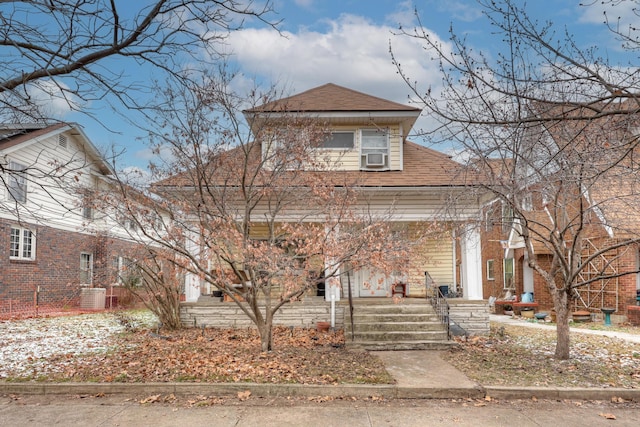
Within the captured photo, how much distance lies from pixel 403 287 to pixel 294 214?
4.31m

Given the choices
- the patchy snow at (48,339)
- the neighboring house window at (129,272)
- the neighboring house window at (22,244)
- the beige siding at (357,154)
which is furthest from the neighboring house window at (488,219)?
the neighboring house window at (22,244)

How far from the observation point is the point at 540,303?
62.5 feet

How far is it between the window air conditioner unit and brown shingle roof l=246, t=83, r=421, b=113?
4.21ft

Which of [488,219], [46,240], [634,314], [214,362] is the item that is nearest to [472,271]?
Result: [488,219]

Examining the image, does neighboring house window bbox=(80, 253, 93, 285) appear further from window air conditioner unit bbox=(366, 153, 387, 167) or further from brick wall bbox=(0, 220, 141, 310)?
window air conditioner unit bbox=(366, 153, 387, 167)

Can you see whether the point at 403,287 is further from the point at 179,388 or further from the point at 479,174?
the point at 179,388

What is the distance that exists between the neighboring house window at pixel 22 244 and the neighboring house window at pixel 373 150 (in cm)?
1176

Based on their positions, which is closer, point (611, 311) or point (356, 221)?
point (356, 221)

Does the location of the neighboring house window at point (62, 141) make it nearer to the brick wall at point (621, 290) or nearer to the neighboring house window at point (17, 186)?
the neighboring house window at point (17, 186)

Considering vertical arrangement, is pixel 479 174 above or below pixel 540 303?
above

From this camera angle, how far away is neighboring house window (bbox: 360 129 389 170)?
1400 centimetres

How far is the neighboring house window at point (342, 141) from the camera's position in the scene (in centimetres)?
1412

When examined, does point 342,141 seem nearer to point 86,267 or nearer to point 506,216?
point 506,216

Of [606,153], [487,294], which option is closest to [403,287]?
[606,153]
